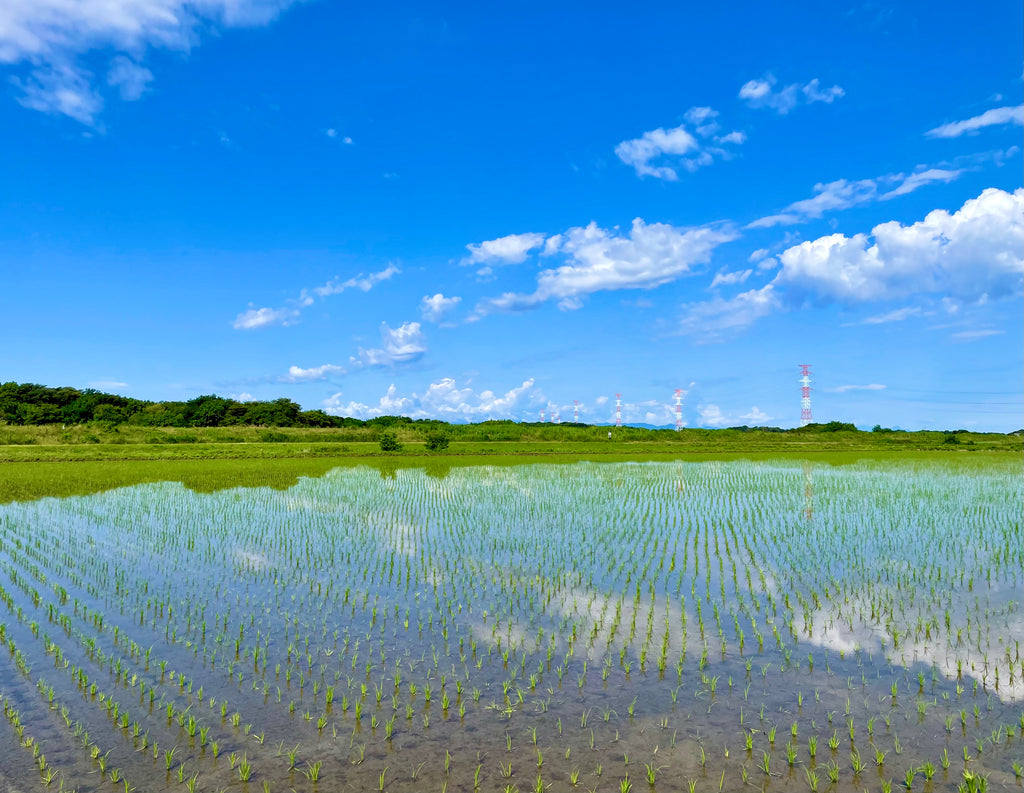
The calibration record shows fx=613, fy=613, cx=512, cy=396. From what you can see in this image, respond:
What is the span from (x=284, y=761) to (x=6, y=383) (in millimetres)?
70331

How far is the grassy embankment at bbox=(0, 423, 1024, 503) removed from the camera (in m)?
24.1

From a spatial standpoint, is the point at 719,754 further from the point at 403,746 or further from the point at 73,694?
the point at 73,694

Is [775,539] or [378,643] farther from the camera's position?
[775,539]

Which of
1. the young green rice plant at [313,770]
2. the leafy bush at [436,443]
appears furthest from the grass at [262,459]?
the young green rice plant at [313,770]

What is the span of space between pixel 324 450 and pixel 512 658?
33.4 m

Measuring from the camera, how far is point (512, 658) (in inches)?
226

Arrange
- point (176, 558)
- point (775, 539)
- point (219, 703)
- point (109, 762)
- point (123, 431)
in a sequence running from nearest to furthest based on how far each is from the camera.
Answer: point (109, 762), point (219, 703), point (176, 558), point (775, 539), point (123, 431)

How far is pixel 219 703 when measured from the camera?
485 cm

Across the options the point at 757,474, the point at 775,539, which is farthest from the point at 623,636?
the point at 757,474

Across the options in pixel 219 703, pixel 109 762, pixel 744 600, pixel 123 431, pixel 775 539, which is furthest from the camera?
pixel 123 431

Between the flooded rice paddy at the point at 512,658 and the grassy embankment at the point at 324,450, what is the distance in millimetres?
12382

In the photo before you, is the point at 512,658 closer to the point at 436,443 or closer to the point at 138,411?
the point at 436,443

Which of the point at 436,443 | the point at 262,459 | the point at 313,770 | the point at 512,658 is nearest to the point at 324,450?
the point at 262,459

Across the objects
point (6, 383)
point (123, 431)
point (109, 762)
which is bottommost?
point (109, 762)
